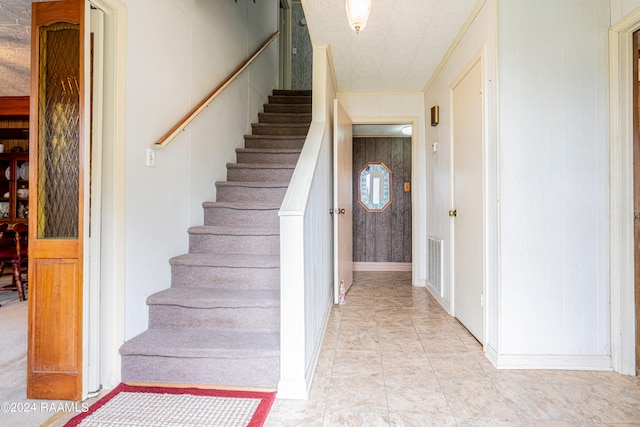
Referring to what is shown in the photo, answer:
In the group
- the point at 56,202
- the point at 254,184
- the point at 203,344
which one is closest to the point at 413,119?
the point at 254,184

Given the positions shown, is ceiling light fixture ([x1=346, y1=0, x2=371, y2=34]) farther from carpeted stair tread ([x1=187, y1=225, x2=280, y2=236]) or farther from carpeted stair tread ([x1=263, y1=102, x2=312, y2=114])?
carpeted stair tread ([x1=263, y1=102, x2=312, y2=114])

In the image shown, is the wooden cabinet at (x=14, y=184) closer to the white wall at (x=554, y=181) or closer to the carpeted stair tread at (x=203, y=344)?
the carpeted stair tread at (x=203, y=344)

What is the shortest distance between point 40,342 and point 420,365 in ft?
6.87

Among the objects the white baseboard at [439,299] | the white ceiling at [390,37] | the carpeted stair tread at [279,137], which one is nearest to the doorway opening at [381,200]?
the white baseboard at [439,299]

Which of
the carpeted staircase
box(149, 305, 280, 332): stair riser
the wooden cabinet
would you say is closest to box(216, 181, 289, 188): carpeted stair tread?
the carpeted staircase

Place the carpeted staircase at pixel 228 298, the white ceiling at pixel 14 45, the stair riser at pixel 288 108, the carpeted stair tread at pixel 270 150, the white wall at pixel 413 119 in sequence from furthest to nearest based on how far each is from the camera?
the stair riser at pixel 288 108 → the white wall at pixel 413 119 → the carpeted stair tread at pixel 270 150 → the white ceiling at pixel 14 45 → the carpeted staircase at pixel 228 298

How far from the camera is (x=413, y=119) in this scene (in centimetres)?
420

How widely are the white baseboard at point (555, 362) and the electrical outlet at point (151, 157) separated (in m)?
2.43

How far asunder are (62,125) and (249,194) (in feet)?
4.87

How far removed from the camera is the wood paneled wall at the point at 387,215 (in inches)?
220

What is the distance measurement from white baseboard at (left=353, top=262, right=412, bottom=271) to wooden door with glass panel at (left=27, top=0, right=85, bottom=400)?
4.29 metres

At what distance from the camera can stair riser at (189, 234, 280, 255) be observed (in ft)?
8.38

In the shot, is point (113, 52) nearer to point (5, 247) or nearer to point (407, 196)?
point (5, 247)

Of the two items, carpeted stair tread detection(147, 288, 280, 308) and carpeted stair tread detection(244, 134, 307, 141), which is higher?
carpeted stair tread detection(244, 134, 307, 141)
